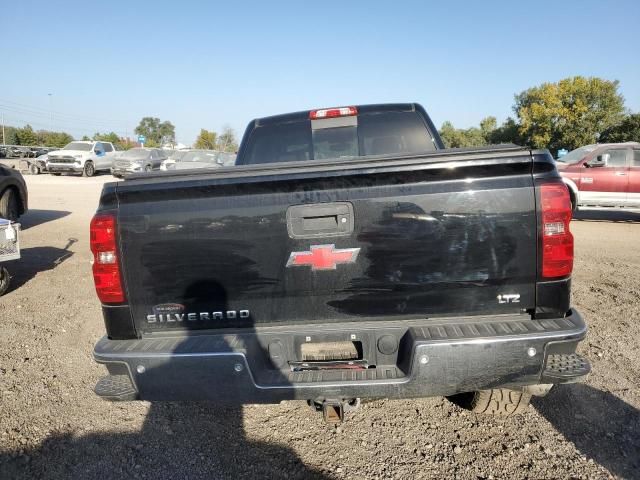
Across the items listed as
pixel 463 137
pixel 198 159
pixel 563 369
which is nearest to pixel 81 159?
pixel 198 159

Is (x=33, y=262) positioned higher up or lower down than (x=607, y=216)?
higher up

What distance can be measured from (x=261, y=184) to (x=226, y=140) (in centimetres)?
8072

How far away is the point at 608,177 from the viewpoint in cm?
1104

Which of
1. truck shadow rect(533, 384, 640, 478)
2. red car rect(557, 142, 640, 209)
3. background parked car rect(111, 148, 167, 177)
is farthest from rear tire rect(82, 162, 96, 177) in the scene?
truck shadow rect(533, 384, 640, 478)

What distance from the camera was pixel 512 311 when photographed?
2266 mm

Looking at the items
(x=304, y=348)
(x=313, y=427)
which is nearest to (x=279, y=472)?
(x=313, y=427)

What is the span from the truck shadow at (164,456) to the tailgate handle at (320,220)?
1.37 m

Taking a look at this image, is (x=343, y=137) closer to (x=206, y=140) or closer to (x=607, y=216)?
(x=607, y=216)

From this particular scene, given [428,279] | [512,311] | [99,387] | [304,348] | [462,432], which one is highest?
[428,279]

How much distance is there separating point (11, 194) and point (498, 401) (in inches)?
386

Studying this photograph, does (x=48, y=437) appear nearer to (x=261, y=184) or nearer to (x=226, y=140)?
(x=261, y=184)

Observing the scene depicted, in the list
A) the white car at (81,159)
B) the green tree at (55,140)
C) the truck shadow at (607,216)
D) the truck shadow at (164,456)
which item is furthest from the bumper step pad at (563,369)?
the green tree at (55,140)

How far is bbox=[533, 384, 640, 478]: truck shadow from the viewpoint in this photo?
8.21ft

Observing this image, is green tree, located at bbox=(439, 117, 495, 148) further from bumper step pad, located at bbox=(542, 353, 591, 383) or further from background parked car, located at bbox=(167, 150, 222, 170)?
bumper step pad, located at bbox=(542, 353, 591, 383)
